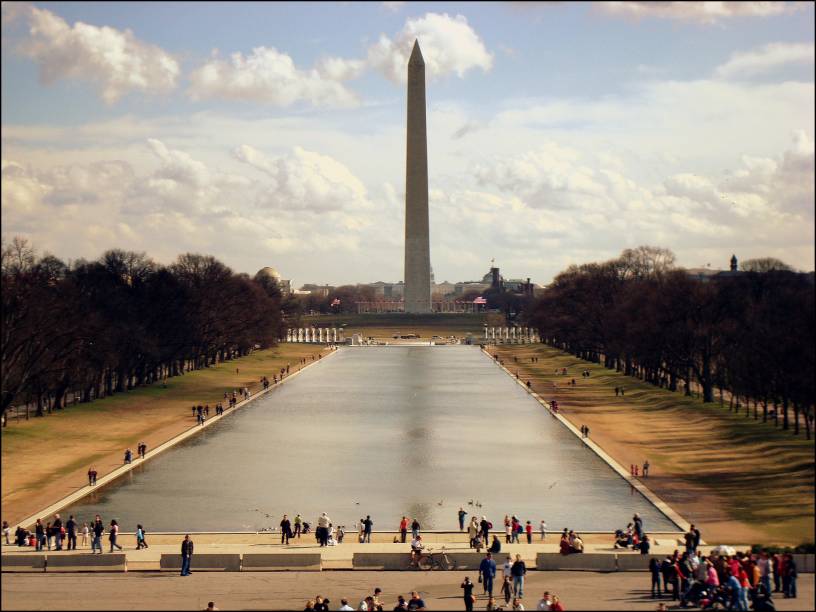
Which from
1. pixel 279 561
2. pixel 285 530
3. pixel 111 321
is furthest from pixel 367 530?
pixel 111 321

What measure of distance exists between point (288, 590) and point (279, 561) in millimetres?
3352

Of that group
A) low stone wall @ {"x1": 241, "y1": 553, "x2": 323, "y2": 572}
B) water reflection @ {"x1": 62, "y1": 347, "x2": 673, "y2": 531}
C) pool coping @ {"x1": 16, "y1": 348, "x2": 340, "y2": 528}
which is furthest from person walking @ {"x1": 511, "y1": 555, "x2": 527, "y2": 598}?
pool coping @ {"x1": 16, "y1": 348, "x2": 340, "y2": 528}

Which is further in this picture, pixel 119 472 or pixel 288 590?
pixel 119 472

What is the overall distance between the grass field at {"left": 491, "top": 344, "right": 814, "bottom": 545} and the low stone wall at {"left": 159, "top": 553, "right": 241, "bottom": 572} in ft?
50.1

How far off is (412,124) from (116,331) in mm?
93101

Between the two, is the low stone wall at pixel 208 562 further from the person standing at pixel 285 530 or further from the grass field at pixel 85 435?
the grass field at pixel 85 435

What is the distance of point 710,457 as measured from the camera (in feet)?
179

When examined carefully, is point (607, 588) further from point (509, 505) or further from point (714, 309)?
point (714, 309)

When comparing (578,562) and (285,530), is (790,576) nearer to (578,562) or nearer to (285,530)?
(578,562)

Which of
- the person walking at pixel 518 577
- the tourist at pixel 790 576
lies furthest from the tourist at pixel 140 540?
the tourist at pixel 790 576

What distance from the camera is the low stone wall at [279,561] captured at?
106 ft

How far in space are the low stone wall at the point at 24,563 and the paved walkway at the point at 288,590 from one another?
3.42ft

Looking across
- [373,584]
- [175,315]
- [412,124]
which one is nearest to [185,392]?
[175,315]

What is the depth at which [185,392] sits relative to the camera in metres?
95.1
